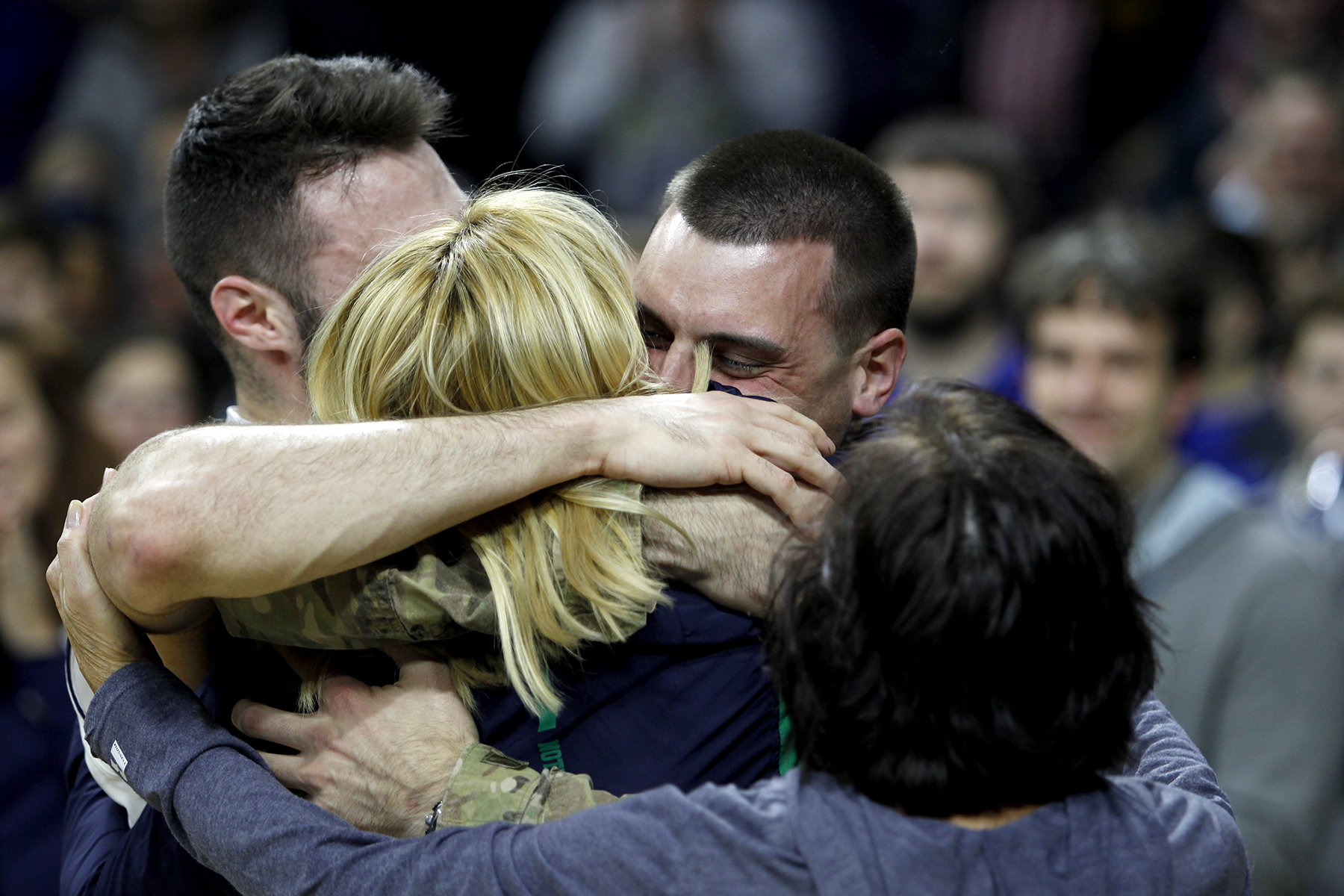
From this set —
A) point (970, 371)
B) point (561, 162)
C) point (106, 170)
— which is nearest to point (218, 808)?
point (970, 371)

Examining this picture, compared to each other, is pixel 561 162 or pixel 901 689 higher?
pixel 901 689

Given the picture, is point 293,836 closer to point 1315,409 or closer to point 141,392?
point 141,392

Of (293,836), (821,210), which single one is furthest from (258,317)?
(293,836)

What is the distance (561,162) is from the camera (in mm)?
6039

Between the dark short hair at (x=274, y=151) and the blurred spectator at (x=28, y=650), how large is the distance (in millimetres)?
1292

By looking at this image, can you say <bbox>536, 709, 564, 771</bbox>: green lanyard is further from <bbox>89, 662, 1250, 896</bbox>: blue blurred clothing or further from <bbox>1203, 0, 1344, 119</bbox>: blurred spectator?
<bbox>1203, 0, 1344, 119</bbox>: blurred spectator

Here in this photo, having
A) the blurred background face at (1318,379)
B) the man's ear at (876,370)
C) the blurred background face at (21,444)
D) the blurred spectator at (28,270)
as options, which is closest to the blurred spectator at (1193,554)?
the blurred background face at (1318,379)

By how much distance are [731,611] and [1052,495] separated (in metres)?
0.43

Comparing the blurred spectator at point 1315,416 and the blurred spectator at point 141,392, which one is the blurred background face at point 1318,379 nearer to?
the blurred spectator at point 1315,416

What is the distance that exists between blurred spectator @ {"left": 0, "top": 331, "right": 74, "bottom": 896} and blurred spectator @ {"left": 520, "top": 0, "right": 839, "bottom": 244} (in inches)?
113

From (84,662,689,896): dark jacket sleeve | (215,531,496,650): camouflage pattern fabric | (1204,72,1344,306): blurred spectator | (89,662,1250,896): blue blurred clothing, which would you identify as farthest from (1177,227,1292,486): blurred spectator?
(84,662,689,896): dark jacket sleeve

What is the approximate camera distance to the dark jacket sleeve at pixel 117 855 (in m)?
1.62

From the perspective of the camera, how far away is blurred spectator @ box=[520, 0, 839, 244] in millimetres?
5781

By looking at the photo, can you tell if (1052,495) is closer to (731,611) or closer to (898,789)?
(898,789)
